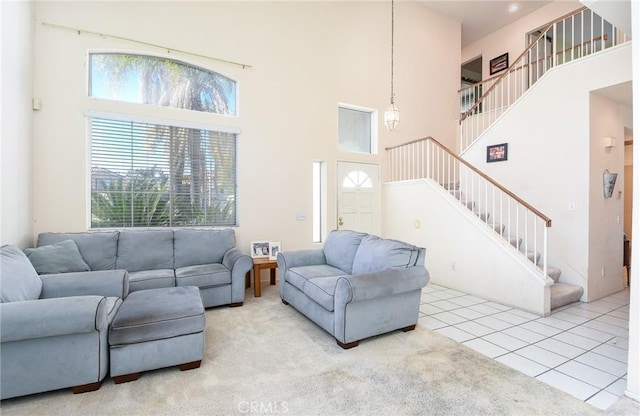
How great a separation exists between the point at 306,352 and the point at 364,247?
1342 millimetres

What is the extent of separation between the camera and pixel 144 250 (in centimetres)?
392

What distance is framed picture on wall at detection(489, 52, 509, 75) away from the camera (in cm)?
778

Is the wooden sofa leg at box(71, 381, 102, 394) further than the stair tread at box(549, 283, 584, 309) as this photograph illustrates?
No

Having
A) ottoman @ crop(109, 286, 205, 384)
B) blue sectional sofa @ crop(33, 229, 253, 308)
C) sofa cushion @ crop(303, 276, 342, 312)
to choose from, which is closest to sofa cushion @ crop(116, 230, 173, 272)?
blue sectional sofa @ crop(33, 229, 253, 308)

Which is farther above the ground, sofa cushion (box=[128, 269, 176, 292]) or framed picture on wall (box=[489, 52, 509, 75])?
framed picture on wall (box=[489, 52, 509, 75])

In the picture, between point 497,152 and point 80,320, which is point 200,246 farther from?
point 497,152

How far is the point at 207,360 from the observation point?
2.56 metres

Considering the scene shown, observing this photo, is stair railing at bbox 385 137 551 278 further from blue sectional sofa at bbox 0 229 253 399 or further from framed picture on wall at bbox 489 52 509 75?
blue sectional sofa at bbox 0 229 253 399

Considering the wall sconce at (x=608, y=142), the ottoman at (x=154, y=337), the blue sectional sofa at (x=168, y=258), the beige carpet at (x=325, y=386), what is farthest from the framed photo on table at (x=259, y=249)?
the wall sconce at (x=608, y=142)

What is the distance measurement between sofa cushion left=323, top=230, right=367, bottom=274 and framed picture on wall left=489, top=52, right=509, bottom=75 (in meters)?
6.93

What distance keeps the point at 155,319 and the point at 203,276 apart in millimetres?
1427

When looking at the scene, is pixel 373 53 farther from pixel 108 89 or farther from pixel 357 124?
pixel 108 89

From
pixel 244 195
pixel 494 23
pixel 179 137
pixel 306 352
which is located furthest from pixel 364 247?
pixel 494 23

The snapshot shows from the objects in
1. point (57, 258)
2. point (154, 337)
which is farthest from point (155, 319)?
point (57, 258)
